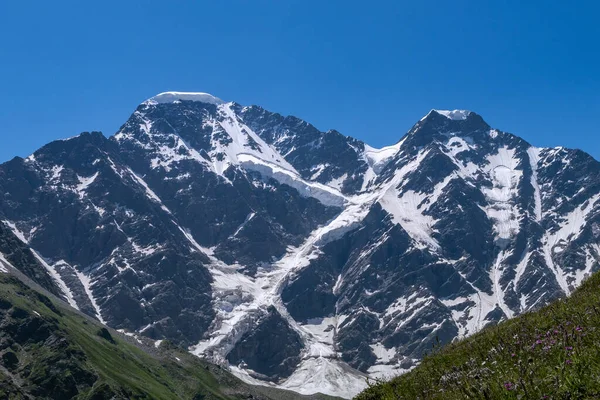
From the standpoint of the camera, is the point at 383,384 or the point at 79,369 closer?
the point at 383,384

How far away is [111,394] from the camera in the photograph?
7421 inches

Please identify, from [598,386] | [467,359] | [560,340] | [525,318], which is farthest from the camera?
[525,318]

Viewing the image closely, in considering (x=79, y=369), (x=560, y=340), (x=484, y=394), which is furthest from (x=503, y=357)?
(x=79, y=369)

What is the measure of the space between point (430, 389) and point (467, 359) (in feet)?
5.37

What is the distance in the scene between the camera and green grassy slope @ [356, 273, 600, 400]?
27.7ft

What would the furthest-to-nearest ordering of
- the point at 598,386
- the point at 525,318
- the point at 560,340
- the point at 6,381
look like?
the point at 6,381, the point at 525,318, the point at 560,340, the point at 598,386

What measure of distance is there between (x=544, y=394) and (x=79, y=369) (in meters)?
212

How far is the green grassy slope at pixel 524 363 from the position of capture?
27.7 feet

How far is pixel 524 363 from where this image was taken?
10188 millimetres

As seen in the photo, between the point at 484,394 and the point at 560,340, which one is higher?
the point at 560,340

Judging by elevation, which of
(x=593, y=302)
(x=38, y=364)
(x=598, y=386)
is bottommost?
(x=598, y=386)

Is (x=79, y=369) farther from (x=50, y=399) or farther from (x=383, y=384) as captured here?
(x=383, y=384)

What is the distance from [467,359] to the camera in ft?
42.3

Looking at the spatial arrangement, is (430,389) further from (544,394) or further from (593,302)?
(593,302)
